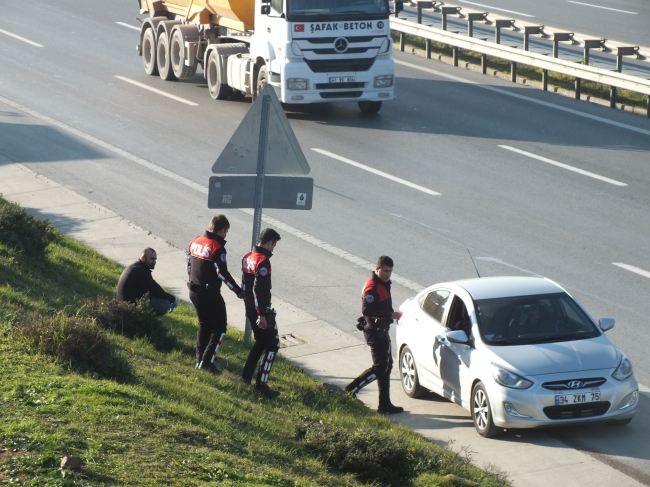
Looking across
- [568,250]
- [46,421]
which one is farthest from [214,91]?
[46,421]

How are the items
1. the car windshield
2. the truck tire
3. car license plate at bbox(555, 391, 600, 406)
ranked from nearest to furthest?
car license plate at bbox(555, 391, 600, 406), the car windshield, the truck tire

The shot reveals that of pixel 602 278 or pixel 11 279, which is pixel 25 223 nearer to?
pixel 11 279

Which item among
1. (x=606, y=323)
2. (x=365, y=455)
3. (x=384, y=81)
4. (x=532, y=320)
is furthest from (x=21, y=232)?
(x=384, y=81)

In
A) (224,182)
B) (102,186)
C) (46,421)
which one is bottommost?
(102,186)

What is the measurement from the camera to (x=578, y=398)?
8.97 m

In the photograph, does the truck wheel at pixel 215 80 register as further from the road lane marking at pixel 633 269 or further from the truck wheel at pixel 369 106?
the road lane marking at pixel 633 269

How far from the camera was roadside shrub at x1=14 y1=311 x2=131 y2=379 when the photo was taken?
789 centimetres

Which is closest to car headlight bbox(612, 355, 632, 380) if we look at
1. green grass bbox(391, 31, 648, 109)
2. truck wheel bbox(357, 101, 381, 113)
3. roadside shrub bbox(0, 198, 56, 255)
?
roadside shrub bbox(0, 198, 56, 255)

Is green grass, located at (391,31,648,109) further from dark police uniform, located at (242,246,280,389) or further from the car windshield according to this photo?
dark police uniform, located at (242,246,280,389)

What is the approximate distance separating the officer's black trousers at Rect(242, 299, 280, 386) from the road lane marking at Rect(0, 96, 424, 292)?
13.7 ft

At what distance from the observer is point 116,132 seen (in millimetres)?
21375

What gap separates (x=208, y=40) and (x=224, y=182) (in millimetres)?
16416

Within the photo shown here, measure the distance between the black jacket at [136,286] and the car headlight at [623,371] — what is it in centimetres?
460

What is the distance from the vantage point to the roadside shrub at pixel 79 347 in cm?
789
